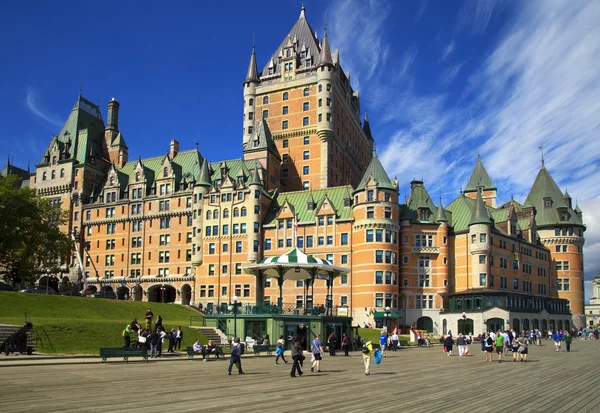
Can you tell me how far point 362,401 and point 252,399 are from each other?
12.1 ft

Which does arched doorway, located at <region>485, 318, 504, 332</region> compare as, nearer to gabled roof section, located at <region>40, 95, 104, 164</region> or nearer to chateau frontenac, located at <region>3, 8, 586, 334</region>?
chateau frontenac, located at <region>3, 8, 586, 334</region>

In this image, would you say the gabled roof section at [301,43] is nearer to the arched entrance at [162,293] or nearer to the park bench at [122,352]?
the arched entrance at [162,293]

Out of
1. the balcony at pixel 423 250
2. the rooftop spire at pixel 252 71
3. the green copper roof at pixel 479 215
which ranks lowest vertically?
the balcony at pixel 423 250

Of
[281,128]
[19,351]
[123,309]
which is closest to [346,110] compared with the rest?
[281,128]

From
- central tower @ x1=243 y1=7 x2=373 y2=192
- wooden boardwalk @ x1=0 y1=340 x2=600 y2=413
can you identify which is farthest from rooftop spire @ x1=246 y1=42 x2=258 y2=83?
wooden boardwalk @ x1=0 y1=340 x2=600 y2=413

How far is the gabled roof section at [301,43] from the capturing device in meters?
111

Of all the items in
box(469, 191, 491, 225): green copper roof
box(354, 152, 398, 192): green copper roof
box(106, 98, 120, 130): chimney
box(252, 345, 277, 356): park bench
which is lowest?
box(252, 345, 277, 356): park bench

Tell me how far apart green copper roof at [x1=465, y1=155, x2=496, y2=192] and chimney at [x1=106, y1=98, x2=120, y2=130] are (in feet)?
234

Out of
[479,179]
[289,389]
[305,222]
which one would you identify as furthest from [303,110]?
[289,389]

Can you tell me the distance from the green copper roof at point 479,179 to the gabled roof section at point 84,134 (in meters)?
73.3

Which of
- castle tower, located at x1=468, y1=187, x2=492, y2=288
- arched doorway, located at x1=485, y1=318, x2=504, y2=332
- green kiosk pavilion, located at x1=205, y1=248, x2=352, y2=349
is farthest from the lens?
castle tower, located at x1=468, y1=187, x2=492, y2=288

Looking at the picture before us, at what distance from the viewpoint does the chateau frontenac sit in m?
84.2

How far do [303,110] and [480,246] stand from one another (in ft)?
136

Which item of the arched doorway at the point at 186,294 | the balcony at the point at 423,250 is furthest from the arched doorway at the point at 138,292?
the balcony at the point at 423,250
